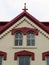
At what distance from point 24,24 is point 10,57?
12.6 ft

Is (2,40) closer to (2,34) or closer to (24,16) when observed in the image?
(2,34)

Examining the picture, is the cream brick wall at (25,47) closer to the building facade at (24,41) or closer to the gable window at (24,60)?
the building facade at (24,41)

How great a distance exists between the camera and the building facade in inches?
1156

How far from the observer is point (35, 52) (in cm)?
2950

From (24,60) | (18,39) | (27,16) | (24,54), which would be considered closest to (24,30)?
(18,39)

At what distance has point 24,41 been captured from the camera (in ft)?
99.0

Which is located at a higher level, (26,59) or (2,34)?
(2,34)

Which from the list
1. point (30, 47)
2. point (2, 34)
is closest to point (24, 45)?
point (30, 47)

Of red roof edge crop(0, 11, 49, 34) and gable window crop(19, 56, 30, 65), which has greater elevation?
red roof edge crop(0, 11, 49, 34)

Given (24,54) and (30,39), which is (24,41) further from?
(24,54)

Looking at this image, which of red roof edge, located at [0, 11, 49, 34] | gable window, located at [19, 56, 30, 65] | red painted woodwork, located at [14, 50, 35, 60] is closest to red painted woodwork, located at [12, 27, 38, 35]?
red roof edge, located at [0, 11, 49, 34]

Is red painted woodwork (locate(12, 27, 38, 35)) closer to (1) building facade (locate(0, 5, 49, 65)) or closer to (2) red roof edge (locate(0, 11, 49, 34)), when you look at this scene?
(1) building facade (locate(0, 5, 49, 65))

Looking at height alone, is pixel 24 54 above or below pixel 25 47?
below

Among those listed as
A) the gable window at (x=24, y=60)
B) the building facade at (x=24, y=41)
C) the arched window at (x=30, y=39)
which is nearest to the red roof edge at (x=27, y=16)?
the building facade at (x=24, y=41)
